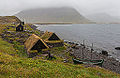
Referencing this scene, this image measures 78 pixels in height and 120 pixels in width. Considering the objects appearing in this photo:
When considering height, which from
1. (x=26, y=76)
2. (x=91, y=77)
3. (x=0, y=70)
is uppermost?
(x=0, y=70)

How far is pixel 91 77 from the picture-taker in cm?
1495

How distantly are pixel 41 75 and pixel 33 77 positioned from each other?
112 cm

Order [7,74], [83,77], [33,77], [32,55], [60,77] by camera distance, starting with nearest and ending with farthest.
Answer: [7,74] < [33,77] < [60,77] < [83,77] < [32,55]

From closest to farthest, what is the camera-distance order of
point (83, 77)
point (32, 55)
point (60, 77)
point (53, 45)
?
point (60, 77) → point (83, 77) → point (32, 55) → point (53, 45)

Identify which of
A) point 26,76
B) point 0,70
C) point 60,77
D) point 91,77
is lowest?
point 91,77

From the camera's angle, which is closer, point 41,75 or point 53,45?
point 41,75

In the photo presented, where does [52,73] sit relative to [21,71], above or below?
below

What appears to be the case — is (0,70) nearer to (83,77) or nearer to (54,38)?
(83,77)

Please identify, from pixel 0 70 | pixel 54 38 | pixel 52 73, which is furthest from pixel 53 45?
pixel 0 70

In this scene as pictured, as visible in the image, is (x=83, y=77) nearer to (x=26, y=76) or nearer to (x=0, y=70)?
(x=26, y=76)

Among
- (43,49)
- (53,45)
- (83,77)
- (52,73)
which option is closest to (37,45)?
(43,49)

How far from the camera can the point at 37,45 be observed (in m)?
27.7

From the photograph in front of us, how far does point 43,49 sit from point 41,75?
1558cm

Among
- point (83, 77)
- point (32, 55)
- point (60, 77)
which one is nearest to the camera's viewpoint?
point (60, 77)
